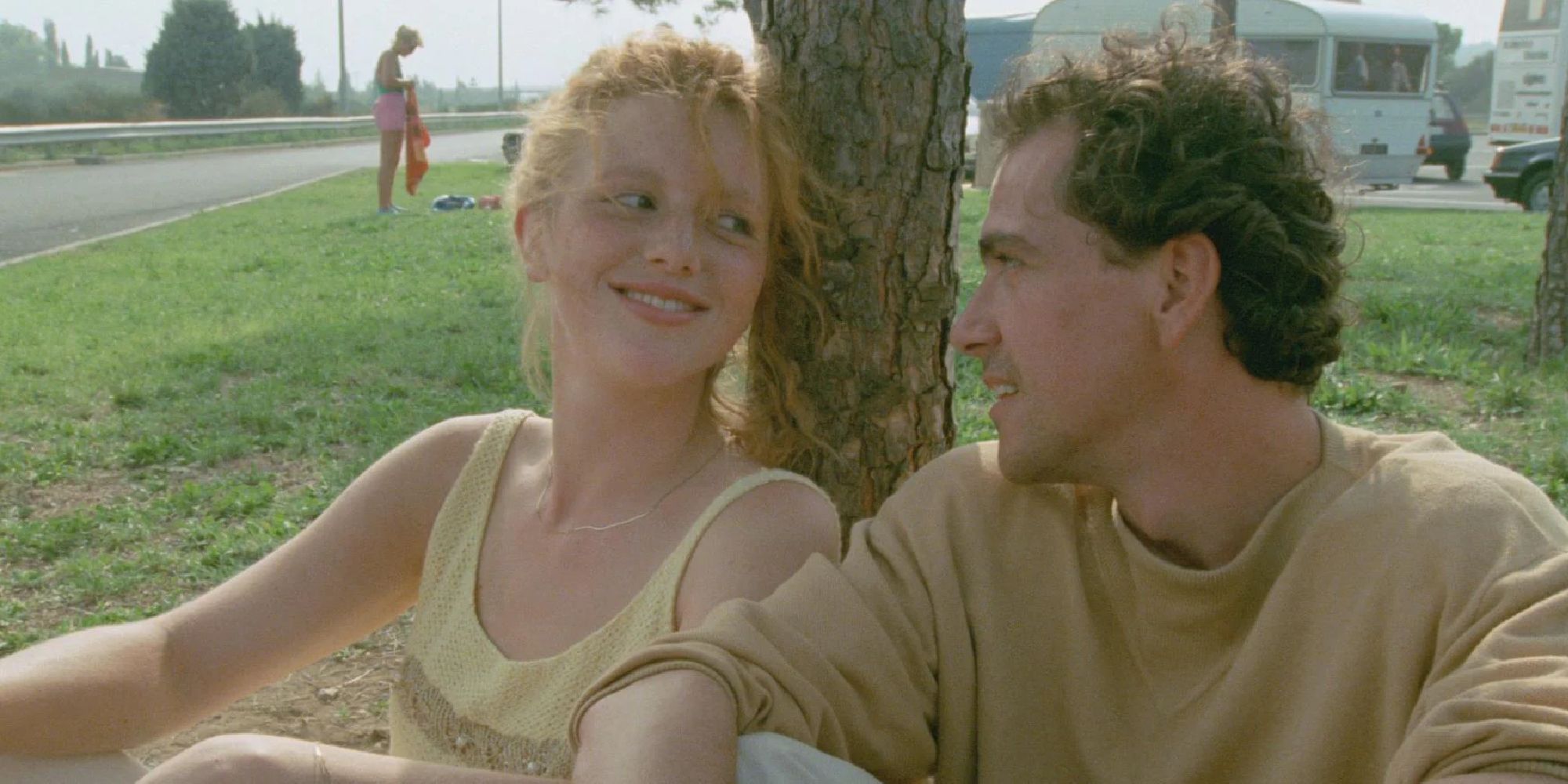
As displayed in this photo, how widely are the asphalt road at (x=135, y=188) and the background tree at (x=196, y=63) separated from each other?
588 inches

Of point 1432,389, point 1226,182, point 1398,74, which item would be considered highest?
point 1398,74

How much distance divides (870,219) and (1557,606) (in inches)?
50.8

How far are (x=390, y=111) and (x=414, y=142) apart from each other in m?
0.98

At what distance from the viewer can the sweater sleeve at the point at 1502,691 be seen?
146 cm

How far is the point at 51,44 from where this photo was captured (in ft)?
197

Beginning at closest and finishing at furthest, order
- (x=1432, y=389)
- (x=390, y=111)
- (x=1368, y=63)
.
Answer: (x=1432, y=389)
(x=390, y=111)
(x=1368, y=63)

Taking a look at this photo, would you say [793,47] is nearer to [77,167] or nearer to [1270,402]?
[1270,402]

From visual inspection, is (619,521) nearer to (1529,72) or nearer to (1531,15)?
(1529,72)

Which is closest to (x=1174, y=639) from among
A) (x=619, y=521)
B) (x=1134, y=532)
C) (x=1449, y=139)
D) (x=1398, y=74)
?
(x=1134, y=532)

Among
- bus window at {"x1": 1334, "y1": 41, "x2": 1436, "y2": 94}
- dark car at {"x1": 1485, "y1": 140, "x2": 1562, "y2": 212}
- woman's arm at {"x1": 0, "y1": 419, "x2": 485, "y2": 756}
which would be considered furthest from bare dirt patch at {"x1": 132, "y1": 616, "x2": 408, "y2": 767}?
bus window at {"x1": 1334, "y1": 41, "x2": 1436, "y2": 94}

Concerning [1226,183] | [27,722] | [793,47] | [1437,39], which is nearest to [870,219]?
[793,47]

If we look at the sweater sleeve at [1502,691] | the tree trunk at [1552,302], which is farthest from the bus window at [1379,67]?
the sweater sleeve at [1502,691]

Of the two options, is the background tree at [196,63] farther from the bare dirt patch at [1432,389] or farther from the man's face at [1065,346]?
the man's face at [1065,346]

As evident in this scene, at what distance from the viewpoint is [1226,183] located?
6.40 feet
